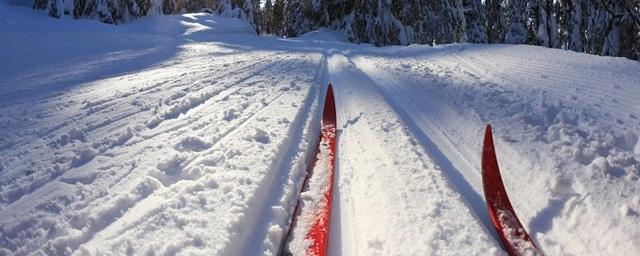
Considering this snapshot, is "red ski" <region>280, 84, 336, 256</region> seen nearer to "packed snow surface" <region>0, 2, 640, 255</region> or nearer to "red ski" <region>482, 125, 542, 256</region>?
"packed snow surface" <region>0, 2, 640, 255</region>

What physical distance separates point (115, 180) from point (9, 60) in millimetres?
4867

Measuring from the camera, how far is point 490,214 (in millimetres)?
2121

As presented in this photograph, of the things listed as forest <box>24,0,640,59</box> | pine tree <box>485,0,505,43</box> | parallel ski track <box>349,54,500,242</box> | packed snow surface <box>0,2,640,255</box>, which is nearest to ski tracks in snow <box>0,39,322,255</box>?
packed snow surface <box>0,2,640,255</box>

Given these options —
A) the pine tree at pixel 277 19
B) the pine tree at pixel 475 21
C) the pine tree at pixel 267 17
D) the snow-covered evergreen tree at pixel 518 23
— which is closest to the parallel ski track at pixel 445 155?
the snow-covered evergreen tree at pixel 518 23

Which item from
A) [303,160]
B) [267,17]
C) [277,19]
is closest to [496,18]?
[303,160]

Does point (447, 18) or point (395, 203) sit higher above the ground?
point (447, 18)

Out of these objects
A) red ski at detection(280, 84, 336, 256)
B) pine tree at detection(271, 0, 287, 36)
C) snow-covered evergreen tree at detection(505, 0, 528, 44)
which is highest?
pine tree at detection(271, 0, 287, 36)

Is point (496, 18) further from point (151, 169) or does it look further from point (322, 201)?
point (151, 169)

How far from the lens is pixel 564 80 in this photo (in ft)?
14.8

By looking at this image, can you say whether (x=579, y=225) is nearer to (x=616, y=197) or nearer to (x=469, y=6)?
(x=616, y=197)

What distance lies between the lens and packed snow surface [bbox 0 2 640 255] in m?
1.92

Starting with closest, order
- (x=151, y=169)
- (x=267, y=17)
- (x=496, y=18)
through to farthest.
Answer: (x=151, y=169) < (x=496, y=18) < (x=267, y=17)

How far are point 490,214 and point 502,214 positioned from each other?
5 cm

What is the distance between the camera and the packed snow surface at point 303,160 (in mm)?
1917
